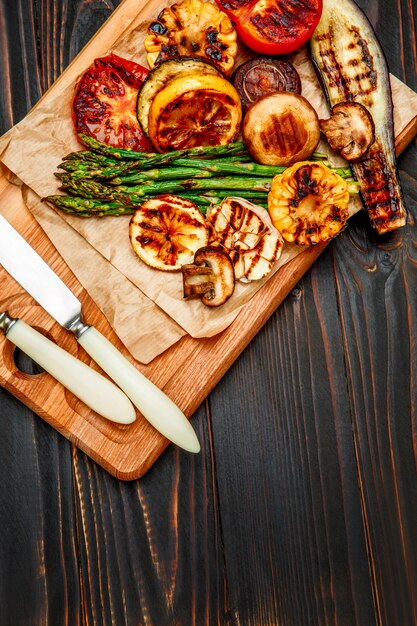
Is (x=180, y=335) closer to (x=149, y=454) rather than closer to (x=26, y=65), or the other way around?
(x=149, y=454)

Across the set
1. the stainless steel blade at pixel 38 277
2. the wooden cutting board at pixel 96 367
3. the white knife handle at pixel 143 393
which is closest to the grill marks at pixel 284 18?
the wooden cutting board at pixel 96 367

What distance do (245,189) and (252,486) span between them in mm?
1496

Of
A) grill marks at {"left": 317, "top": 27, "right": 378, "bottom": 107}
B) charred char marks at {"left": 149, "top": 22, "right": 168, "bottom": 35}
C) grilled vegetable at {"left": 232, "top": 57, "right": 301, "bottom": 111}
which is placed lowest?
grill marks at {"left": 317, "top": 27, "right": 378, "bottom": 107}

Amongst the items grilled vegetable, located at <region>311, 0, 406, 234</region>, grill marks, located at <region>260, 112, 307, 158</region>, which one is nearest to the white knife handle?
→ grill marks, located at <region>260, 112, 307, 158</region>

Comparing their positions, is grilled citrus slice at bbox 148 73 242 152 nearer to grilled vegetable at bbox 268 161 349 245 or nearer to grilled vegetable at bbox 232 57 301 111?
grilled vegetable at bbox 232 57 301 111

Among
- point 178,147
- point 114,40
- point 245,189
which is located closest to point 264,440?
point 245,189

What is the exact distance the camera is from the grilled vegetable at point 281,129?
3.17 m

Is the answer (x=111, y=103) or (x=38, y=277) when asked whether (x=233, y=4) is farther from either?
(x=38, y=277)

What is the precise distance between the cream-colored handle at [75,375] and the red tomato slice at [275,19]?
1785mm

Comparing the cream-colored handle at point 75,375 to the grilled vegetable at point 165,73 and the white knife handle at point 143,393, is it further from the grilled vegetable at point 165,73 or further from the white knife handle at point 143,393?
the grilled vegetable at point 165,73

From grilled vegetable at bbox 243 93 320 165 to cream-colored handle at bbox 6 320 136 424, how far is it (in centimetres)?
132

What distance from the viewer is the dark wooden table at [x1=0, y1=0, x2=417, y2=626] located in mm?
3355

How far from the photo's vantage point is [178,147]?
10.9 feet

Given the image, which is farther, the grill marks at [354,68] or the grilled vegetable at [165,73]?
the grill marks at [354,68]
